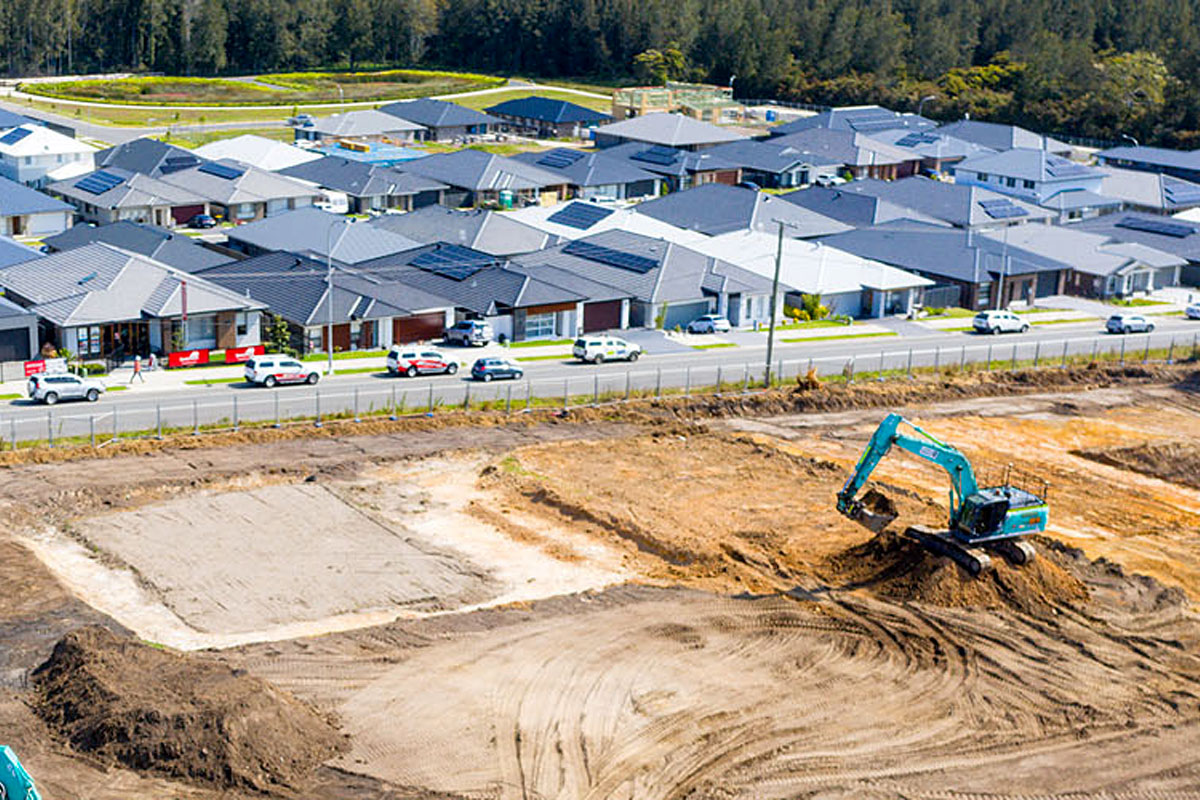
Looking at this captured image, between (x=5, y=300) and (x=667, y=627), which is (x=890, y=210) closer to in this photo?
(x=5, y=300)

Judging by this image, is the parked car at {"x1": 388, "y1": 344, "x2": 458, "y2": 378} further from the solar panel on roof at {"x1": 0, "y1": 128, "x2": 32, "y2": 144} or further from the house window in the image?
the solar panel on roof at {"x1": 0, "y1": 128, "x2": 32, "y2": 144}

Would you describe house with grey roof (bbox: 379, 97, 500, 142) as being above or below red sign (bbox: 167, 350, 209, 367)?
above

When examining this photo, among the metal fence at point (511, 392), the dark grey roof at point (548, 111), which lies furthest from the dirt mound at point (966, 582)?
the dark grey roof at point (548, 111)

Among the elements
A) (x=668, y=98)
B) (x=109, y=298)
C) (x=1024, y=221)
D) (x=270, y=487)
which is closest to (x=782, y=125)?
(x=668, y=98)

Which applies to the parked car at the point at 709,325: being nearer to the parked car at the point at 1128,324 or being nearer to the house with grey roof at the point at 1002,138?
the parked car at the point at 1128,324

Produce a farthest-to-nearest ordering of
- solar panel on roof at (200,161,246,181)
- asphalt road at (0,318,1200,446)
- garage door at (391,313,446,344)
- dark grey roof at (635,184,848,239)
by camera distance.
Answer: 1. solar panel on roof at (200,161,246,181)
2. dark grey roof at (635,184,848,239)
3. garage door at (391,313,446,344)
4. asphalt road at (0,318,1200,446)

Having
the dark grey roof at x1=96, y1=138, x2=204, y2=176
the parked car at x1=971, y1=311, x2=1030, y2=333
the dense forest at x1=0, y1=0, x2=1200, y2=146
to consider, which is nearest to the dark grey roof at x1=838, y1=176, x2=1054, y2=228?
the parked car at x1=971, y1=311, x2=1030, y2=333
